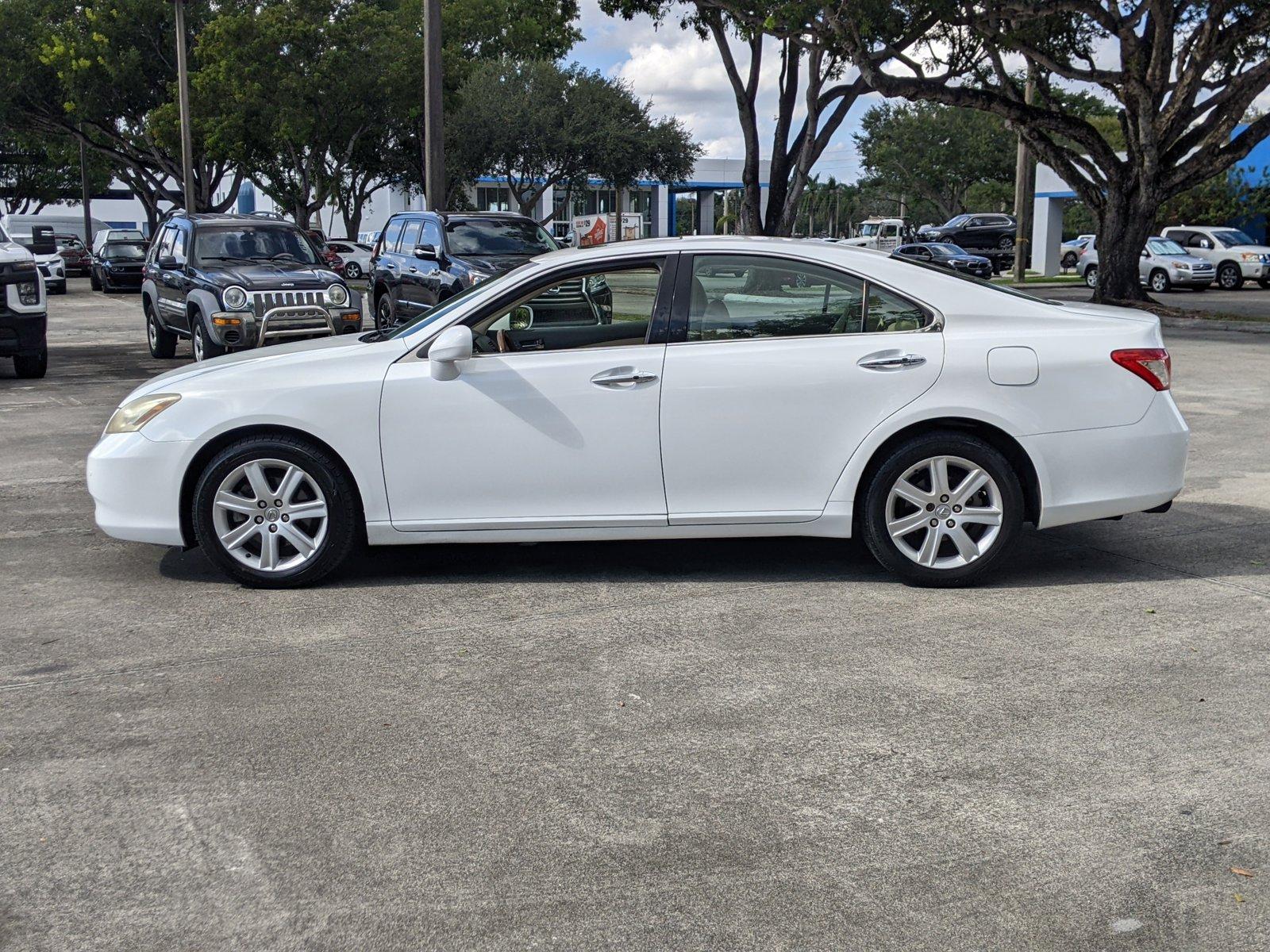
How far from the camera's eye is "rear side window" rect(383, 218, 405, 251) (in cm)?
1925

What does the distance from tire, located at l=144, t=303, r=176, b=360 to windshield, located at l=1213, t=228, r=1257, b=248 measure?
102 feet

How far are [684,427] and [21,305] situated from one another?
11322 mm

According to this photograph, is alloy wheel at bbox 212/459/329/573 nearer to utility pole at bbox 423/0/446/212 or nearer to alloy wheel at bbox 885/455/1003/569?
alloy wheel at bbox 885/455/1003/569

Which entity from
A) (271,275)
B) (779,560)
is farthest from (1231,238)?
(779,560)

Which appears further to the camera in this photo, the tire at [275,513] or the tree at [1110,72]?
the tree at [1110,72]

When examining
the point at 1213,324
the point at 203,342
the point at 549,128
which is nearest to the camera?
the point at 203,342

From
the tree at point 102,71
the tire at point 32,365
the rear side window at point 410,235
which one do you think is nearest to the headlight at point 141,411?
the tire at point 32,365

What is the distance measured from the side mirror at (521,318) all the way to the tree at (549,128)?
146 feet

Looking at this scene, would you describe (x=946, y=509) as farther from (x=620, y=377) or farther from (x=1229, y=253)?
(x=1229, y=253)

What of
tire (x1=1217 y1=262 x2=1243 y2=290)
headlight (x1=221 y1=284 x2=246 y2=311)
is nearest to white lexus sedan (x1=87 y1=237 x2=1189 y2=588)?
headlight (x1=221 y1=284 x2=246 y2=311)

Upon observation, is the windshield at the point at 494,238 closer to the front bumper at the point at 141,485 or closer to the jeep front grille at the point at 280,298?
the jeep front grille at the point at 280,298

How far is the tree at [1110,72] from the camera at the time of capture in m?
23.4

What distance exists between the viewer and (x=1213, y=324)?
24219 millimetres

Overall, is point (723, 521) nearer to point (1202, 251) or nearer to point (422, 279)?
point (422, 279)
